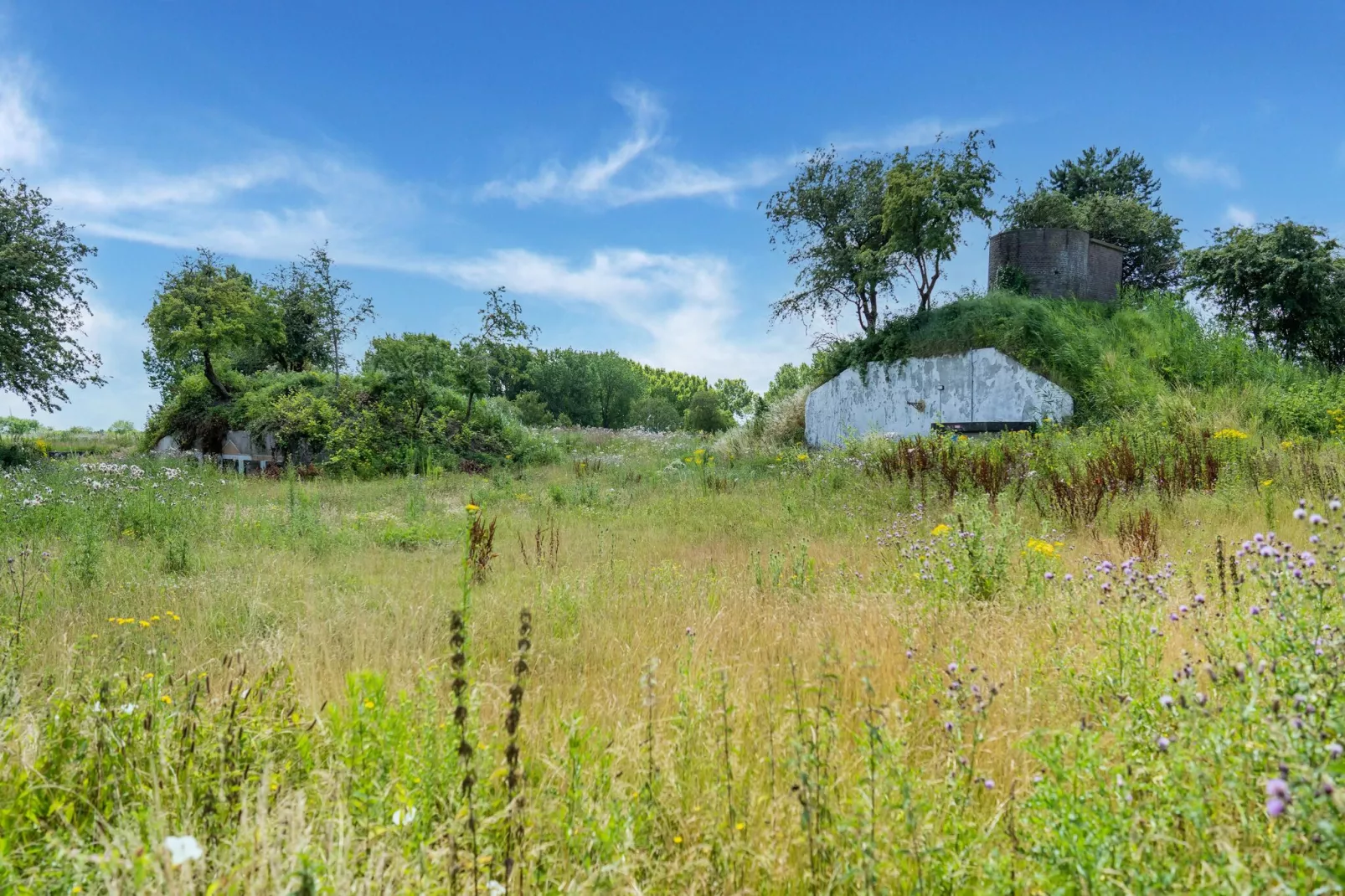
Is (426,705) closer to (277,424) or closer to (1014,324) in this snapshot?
(1014,324)

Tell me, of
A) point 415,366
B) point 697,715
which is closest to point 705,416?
point 415,366

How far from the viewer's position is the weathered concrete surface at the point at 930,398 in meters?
16.3

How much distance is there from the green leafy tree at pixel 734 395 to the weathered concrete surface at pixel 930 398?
59117 mm

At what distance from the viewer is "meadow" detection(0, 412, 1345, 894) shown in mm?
1535

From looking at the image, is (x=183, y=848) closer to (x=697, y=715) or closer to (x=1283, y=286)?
(x=697, y=715)

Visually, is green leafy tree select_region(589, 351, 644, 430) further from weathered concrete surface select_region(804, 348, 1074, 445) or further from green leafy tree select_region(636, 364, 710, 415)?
weathered concrete surface select_region(804, 348, 1074, 445)

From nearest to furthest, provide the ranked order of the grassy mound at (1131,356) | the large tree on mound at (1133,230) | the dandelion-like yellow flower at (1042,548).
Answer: the dandelion-like yellow flower at (1042,548), the grassy mound at (1131,356), the large tree on mound at (1133,230)

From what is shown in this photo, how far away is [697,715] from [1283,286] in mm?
24496

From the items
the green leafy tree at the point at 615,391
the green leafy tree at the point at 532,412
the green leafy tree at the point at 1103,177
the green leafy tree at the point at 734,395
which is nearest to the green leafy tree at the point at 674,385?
the green leafy tree at the point at 734,395

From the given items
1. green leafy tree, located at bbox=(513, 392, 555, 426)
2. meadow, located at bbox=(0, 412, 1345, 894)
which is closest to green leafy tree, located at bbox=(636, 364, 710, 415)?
green leafy tree, located at bbox=(513, 392, 555, 426)

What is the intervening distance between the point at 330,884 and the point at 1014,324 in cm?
1847

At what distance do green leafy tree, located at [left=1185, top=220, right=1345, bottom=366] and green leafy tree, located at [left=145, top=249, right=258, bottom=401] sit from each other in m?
30.5

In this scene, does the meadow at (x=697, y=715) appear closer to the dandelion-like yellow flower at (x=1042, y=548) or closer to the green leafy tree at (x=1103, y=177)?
the dandelion-like yellow flower at (x=1042, y=548)

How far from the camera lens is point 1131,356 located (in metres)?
16.5
